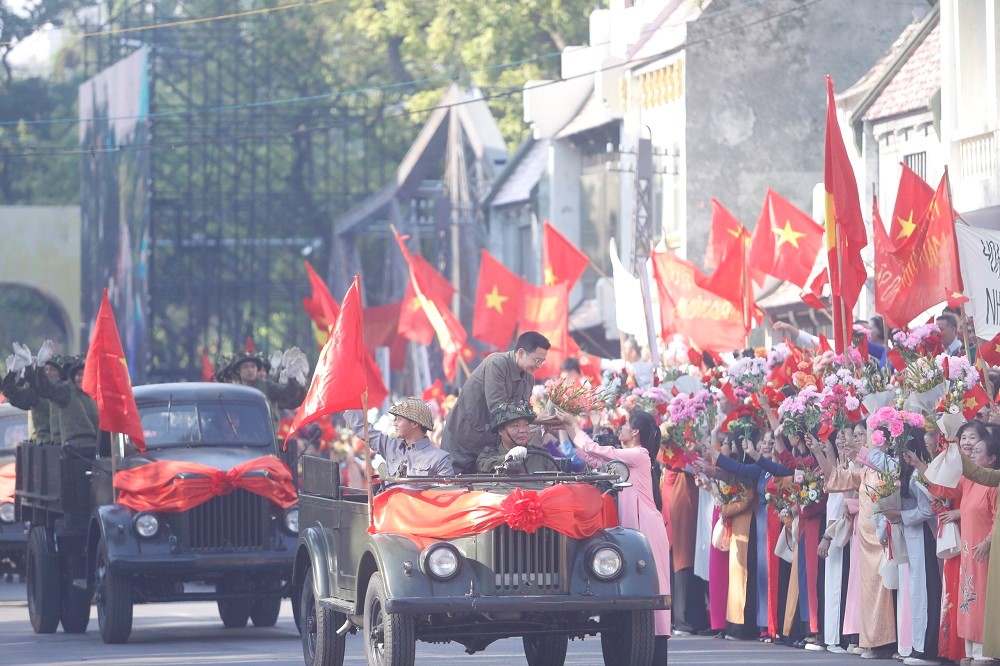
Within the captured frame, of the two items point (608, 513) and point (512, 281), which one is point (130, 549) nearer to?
point (608, 513)

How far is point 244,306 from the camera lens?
237ft

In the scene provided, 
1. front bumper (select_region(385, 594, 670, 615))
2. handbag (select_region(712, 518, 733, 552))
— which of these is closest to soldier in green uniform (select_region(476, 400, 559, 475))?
front bumper (select_region(385, 594, 670, 615))

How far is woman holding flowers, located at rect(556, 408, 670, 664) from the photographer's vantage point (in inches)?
544

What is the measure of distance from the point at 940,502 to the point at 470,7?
41197 mm

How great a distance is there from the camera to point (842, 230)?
18203 mm

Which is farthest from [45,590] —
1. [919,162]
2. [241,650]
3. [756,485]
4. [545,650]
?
[919,162]

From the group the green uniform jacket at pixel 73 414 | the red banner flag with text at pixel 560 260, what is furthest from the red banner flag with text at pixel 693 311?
the green uniform jacket at pixel 73 414

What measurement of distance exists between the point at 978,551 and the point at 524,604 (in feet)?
12.6

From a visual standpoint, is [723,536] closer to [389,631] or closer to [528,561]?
[528,561]

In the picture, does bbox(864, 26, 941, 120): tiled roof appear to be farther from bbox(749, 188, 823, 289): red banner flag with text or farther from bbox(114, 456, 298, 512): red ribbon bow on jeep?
bbox(114, 456, 298, 512): red ribbon bow on jeep

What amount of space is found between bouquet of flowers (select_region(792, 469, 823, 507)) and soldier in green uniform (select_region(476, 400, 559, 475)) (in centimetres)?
384

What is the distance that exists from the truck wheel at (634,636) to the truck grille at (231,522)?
5.56m

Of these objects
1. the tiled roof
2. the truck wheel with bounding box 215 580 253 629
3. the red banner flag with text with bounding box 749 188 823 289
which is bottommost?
the truck wheel with bounding box 215 580 253 629

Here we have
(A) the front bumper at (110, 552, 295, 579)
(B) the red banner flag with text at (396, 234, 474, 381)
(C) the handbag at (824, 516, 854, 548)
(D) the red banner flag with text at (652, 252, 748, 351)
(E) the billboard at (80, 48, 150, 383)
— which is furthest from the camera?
(E) the billboard at (80, 48, 150, 383)
